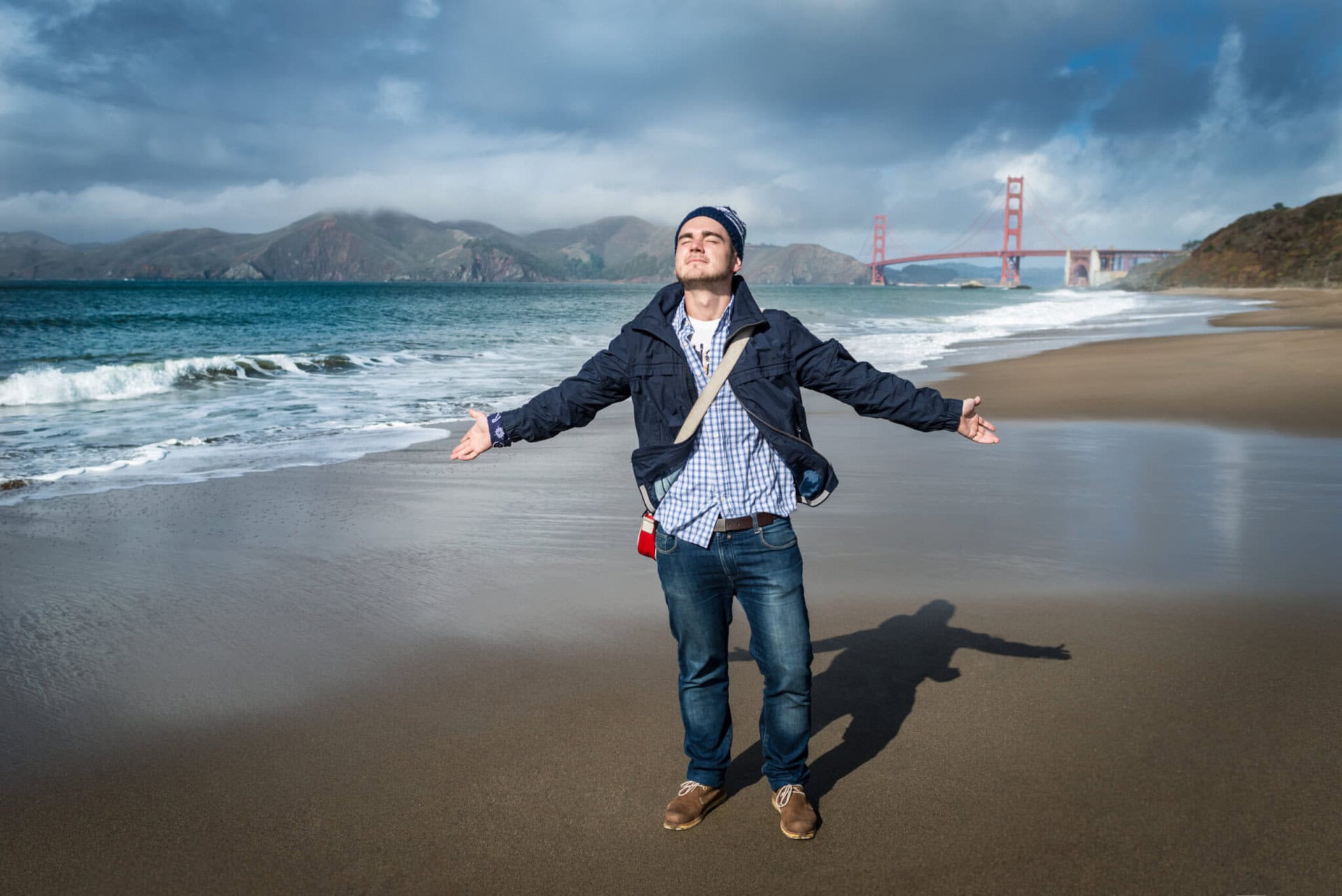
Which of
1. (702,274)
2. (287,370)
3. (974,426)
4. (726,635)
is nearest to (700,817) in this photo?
(726,635)

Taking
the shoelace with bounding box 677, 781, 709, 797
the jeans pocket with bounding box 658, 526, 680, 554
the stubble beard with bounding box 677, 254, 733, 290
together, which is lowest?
the shoelace with bounding box 677, 781, 709, 797

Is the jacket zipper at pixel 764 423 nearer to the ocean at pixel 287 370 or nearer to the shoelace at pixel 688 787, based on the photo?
the shoelace at pixel 688 787

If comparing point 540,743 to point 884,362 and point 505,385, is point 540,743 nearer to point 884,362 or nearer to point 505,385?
point 505,385

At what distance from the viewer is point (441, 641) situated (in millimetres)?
3398

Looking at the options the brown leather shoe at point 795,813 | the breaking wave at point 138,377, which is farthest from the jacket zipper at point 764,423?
the breaking wave at point 138,377

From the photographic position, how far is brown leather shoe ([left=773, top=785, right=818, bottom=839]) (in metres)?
2.25

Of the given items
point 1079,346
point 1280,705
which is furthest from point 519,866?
point 1079,346

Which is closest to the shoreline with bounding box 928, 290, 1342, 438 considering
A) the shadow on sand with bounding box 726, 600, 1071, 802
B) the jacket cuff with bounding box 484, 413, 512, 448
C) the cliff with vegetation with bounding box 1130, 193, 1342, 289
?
the shadow on sand with bounding box 726, 600, 1071, 802

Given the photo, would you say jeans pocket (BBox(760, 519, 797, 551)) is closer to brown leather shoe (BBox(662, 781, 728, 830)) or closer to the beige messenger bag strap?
the beige messenger bag strap

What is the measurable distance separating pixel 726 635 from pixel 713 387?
64cm

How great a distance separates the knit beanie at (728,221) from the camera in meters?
2.28

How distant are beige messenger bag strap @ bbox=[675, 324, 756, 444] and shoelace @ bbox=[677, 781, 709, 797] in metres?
0.91

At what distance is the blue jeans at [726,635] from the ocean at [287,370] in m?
5.07

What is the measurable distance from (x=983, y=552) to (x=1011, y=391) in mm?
6508
